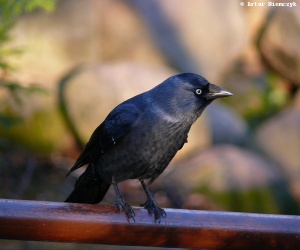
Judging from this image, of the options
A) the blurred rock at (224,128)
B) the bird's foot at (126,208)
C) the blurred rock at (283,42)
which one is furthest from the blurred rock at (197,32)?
the bird's foot at (126,208)

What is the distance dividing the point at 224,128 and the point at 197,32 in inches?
69.0

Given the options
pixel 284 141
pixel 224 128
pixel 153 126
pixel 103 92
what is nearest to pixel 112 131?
pixel 153 126

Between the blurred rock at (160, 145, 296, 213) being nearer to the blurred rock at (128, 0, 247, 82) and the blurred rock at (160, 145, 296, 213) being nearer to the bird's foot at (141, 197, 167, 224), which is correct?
the blurred rock at (128, 0, 247, 82)

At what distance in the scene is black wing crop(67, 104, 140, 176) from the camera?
144 inches

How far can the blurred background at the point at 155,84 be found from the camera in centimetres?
725

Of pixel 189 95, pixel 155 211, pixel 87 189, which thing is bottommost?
pixel 87 189

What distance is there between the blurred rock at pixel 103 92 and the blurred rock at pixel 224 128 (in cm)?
39

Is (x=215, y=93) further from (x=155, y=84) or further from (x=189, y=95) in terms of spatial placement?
(x=155, y=84)

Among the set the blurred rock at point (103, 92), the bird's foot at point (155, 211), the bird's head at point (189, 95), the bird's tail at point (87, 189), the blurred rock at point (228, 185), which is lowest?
the blurred rock at point (228, 185)

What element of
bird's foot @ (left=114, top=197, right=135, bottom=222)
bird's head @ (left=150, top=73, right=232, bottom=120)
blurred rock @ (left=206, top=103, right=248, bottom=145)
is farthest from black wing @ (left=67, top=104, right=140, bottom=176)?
blurred rock @ (left=206, top=103, right=248, bottom=145)

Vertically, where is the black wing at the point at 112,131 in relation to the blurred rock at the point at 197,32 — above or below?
above

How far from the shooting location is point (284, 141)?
8141 mm

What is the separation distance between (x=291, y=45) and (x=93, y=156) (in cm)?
691

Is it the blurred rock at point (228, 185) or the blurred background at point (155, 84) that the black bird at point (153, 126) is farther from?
the blurred rock at point (228, 185)
